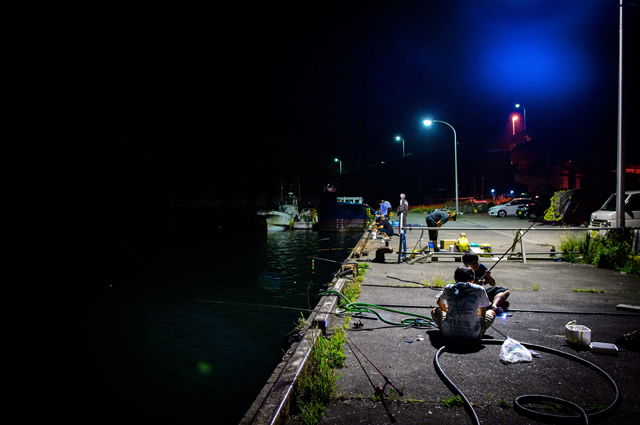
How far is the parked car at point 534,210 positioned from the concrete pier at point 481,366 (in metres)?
25.0

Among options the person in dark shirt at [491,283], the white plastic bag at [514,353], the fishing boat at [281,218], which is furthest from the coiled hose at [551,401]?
the fishing boat at [281,218]

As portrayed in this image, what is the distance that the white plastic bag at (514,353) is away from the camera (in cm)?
450

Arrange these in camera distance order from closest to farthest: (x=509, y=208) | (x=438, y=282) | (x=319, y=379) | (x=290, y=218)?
1. (x=319, y=379)
2. (x=438, y=282)
3. (x=509, y=208)
4. (x=290, y=218)

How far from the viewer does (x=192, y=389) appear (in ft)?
19.2

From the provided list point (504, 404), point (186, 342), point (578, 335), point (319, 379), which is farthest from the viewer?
point (186, 342)

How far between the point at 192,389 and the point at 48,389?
2650mm

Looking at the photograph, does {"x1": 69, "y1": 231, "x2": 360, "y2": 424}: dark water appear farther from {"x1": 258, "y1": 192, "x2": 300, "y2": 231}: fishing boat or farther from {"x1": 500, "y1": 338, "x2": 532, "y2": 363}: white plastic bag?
{"x1": 258, "y1": 192, "x2": 300, "y2": 231}: fishing boat

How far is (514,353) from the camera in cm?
455

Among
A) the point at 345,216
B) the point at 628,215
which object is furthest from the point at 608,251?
the point at 345,216

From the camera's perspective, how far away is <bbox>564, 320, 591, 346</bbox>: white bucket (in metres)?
4.83

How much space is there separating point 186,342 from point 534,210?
31.4 m

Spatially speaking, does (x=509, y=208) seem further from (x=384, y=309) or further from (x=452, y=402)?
(x=452, y=402)

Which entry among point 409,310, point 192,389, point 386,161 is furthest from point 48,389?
point 386,161

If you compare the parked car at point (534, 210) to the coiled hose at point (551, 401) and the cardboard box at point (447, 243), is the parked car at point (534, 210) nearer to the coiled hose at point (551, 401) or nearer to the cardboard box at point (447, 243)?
the cardboard box at point (447, 243)
